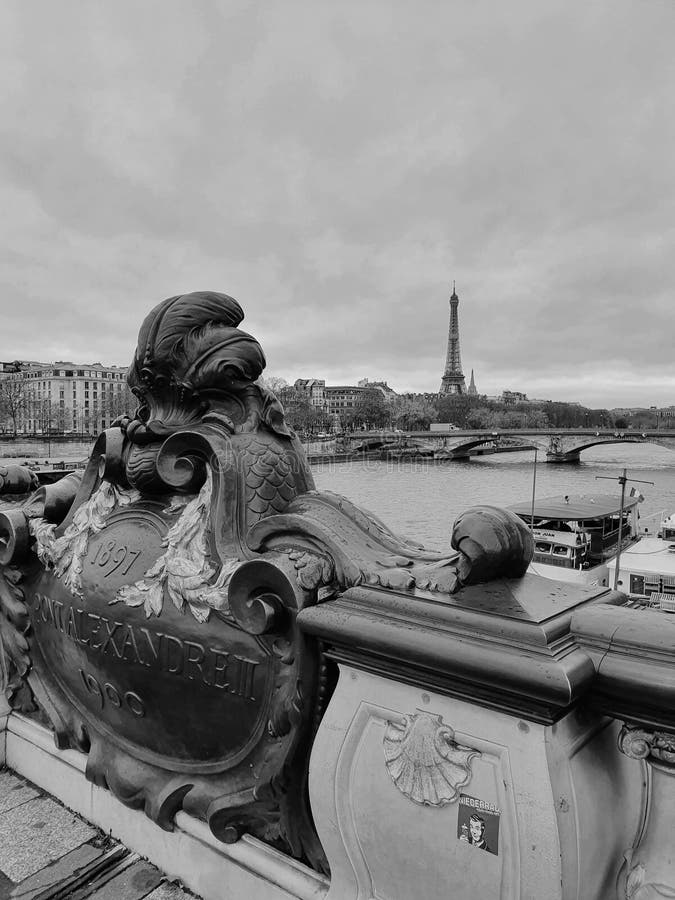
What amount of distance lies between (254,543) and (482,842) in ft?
4.16

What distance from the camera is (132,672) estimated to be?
267 centimetres

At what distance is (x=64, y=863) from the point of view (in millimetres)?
2609

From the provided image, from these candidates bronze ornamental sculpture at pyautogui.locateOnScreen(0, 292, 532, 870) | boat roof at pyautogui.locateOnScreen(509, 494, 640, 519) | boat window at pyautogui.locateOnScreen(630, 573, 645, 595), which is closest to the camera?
bronze ornamental sculpture at pyautogui.locateOnScreen(0, 292, 532, 870)

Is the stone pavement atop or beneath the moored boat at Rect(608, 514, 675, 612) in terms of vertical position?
atop

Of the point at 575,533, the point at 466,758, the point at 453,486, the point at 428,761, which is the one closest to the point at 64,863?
the point at 428,761

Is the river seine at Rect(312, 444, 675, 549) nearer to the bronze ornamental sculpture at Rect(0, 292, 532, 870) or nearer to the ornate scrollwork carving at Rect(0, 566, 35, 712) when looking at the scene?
the ornate scrollwork carving at Rect(0, 566, 35, 712)

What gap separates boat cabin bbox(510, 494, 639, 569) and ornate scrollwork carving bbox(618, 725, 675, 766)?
1855cm

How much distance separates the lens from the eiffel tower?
12600cm

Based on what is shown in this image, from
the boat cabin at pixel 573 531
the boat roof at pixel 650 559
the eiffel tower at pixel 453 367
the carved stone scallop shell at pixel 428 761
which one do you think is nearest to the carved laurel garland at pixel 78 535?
the carved stone scallop shell at pixel 428 761

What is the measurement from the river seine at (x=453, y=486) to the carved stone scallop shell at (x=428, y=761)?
20198 millimetres

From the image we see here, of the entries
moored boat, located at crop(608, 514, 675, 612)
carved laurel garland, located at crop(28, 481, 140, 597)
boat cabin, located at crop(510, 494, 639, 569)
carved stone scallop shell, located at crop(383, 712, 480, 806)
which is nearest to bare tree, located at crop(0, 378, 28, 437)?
boat cabin, located at crop(510, 494, 639, 569)

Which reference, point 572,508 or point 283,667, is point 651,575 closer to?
point 572,508

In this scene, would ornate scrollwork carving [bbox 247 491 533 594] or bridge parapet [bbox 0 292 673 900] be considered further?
ornate scrollwork carving [bbox 247 491 533 594]

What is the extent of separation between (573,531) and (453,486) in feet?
62.2
